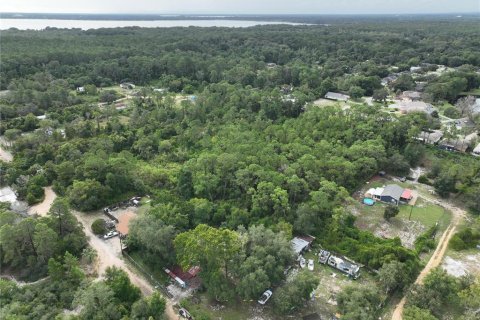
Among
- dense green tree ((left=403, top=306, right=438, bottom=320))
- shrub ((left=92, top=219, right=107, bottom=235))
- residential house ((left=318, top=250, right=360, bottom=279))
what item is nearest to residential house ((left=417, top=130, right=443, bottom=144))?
residential house ((left=318, top=250, right=360, bottom=279))

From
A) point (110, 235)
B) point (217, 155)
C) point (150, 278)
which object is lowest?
point (150, 278)

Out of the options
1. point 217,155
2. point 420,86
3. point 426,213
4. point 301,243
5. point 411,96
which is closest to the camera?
point 301,243

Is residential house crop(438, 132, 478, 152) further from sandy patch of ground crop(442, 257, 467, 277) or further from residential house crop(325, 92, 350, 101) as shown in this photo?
residential house crop(325, 92, 350, 101)

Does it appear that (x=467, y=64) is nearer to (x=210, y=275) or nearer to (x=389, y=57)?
(x=389, y=57)

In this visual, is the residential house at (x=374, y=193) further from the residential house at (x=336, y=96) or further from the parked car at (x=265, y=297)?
the residential house at (x=336, y=96)

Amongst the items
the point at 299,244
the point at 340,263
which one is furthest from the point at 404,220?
the point at 299,244

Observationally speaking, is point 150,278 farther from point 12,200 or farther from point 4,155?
point 4,155

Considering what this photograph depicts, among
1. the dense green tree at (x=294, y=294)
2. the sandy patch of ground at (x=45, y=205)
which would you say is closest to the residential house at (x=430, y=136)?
the dense green tree at (x=294, y=294)
